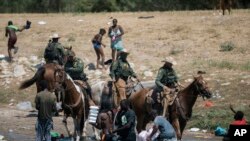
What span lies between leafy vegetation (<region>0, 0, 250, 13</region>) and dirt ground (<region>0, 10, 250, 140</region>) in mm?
19990

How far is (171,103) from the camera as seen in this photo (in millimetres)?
17844

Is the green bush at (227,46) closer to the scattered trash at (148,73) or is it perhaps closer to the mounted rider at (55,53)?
the scattered trash at (148,73)

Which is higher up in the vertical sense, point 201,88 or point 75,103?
point 201,88

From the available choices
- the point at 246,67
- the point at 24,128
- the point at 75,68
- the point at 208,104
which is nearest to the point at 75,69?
the point at 75,68

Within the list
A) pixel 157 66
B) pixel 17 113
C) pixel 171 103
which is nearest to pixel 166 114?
pixel 171 103

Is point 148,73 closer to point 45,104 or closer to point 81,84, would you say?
point 81,84

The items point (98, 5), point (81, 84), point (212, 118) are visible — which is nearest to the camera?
point (81, 84)

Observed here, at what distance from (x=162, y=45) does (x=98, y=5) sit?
31.5m

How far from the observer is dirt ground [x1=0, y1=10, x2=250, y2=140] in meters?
25.5

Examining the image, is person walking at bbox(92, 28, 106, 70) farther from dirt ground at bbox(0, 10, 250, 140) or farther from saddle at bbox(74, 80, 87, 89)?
saddle at bbox(74, 80, 87, 89)

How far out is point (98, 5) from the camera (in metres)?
65.4

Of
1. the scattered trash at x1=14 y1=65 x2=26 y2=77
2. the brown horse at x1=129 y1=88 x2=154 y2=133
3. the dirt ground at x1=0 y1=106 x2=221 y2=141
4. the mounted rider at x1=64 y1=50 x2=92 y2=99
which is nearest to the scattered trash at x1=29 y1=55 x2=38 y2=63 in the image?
the scattered trash at x1=14 y1=65 x2=26 y2=77

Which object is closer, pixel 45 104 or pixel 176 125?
→ pixel 45 104

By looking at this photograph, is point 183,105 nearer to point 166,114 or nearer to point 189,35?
point 166,114
